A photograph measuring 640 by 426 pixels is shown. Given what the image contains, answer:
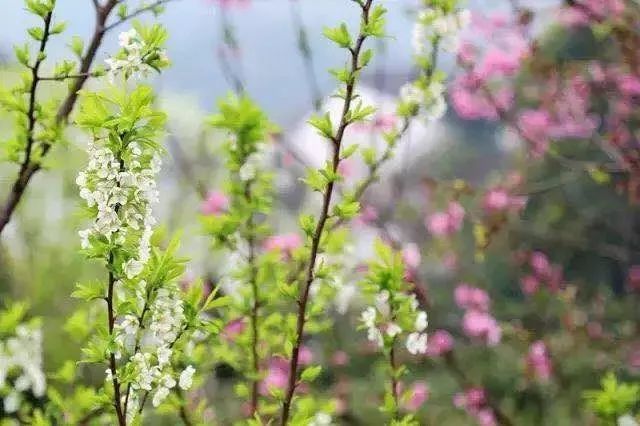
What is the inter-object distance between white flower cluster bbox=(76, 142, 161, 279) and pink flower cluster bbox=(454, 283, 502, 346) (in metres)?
1.87

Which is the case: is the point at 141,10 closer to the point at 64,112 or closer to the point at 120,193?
the point at 64,112

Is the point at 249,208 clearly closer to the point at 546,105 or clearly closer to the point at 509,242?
the point at 546,105

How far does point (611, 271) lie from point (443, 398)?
964mm

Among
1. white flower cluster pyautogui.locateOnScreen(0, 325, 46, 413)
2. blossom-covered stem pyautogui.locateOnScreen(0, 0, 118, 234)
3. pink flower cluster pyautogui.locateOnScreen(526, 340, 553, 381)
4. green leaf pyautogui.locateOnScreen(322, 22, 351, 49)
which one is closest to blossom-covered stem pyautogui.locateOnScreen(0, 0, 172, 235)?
blossom-covered stem pyautogui.locateOnScreen(0, 0, 118, 234)

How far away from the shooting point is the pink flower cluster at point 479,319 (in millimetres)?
2330

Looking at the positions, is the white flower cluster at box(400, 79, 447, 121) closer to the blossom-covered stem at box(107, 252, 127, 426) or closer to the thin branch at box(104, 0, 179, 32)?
the thin branch at box(104, 0, 179, 32)

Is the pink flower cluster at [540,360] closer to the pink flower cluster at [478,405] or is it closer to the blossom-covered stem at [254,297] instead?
the pink flower cluster at [478,405]

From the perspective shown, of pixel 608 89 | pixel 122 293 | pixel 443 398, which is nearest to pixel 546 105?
pixel 608 89

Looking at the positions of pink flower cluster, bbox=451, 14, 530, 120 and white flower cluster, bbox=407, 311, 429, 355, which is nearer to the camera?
white flower cluster, bbox=407, 311, 429, 355

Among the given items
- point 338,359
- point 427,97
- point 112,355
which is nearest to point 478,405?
point 338,359

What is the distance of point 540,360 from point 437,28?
135 centimetres

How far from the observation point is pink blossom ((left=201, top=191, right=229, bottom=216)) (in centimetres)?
154

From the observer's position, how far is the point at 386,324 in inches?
28.2

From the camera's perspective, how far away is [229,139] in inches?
33.5
